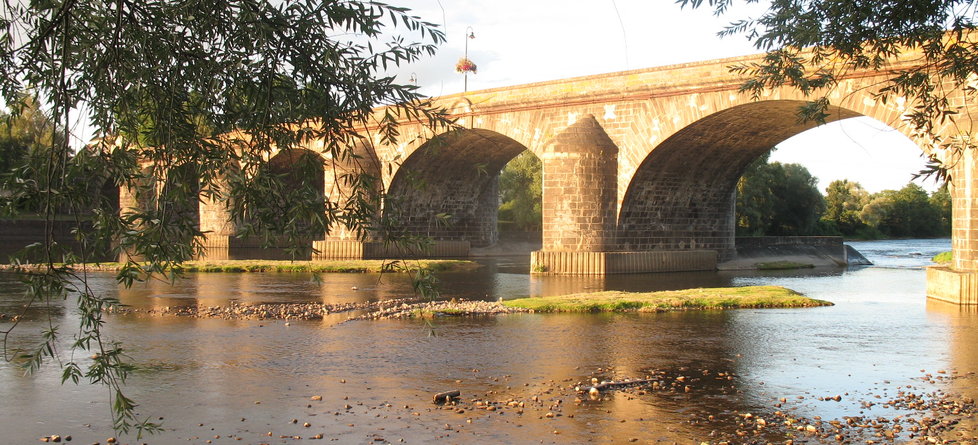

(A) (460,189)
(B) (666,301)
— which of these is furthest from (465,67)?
(B) (666,301)

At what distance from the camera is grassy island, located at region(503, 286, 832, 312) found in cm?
1517

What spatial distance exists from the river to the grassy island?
717 millimetres

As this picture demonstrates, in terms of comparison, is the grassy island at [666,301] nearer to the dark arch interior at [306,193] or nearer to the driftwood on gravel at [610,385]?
the driftwood on gravel at [610,385]

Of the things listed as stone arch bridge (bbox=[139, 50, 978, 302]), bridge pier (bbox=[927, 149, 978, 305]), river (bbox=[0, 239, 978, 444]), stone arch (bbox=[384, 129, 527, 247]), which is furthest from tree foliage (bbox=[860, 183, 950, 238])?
river (bbox=[0, 239, 978, 444])

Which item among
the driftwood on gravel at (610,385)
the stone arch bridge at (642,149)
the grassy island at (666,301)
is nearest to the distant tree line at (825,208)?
the stone arch bridge at (642,149)

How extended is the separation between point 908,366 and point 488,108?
65.7 ft

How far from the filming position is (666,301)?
1576cm

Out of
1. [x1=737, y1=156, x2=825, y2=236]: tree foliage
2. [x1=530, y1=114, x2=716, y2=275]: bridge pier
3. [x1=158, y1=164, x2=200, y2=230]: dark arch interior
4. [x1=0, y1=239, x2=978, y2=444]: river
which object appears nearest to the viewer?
[x1=158, y1=164, x2=200, y2=230]: dark arch interior

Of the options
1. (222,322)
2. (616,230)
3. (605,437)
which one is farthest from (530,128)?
(605,437)

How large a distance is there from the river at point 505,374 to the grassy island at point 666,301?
2.35 ft

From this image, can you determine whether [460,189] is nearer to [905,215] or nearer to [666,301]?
[666,301]

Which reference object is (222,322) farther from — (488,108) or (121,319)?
(488,108)

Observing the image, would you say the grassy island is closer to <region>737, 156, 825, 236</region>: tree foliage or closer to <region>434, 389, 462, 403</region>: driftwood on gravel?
<region>434, 389, 462, 403</region>: driftwood on gravel

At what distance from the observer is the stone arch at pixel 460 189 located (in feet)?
109
